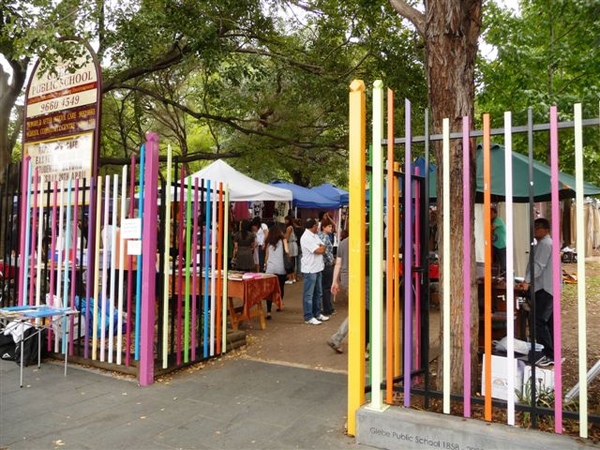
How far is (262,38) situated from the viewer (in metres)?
10.5

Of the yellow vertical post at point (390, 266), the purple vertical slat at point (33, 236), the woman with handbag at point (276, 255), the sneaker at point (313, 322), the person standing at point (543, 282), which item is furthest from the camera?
the woman with handbag at point (276, 255)

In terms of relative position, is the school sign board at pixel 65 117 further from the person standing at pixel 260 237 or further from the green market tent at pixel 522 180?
the person standing at pixel 260 237

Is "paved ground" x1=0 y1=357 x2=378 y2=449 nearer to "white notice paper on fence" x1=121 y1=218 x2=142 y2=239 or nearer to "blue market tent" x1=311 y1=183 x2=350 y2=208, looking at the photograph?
"white notice paper on fence" x1=121 y1=218 x2=142 y2=239

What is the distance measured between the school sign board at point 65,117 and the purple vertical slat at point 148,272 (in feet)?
5.44

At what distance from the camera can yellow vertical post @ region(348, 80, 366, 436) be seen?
12.5 ft

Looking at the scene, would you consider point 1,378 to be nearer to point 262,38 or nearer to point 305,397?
point 305,397

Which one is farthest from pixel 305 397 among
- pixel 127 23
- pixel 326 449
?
pixel 127 23

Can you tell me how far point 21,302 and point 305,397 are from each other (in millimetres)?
4093

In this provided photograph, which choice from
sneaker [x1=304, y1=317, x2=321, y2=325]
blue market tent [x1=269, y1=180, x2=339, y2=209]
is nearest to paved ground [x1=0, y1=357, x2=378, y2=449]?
sneaker [x1=304, y1=317, x2=321, y2=325]

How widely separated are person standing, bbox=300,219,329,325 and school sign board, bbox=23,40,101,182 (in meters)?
3.48

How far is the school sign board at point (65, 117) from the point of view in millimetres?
6461

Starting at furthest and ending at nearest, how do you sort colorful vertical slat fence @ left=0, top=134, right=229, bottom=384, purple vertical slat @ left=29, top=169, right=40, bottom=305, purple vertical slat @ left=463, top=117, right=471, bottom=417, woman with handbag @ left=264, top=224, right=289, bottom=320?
woman with handbag @ left=264, top=224, right=289, bottom=320, purple vertical slat @ left=29, top=169, right=40, bottom=305, colorful vertical slat fence @ left=0, top=134, right=229, bottom=384, purple vertical slat @ left=463, top=117, right=471, bottom=417

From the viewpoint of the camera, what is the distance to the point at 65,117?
267 inches

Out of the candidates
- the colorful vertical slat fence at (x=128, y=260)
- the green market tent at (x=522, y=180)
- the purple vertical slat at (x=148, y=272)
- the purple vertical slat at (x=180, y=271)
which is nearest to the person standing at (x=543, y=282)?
the green market tent at (x=522, y=180)
